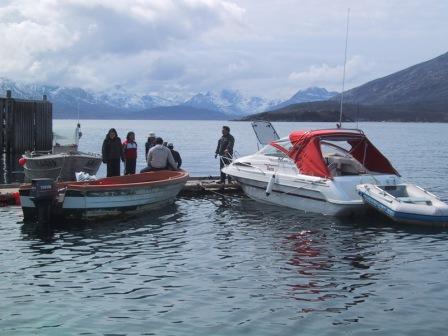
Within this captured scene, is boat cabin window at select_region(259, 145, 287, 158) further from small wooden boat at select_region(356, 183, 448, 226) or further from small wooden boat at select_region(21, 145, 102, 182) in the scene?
small wooden boat at select_region(21, 145, 102, 182)

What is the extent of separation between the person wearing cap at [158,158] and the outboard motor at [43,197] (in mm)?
4798

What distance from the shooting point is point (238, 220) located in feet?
58.1

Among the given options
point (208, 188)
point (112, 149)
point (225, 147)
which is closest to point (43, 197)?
point (112, 149)

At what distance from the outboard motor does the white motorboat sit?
6.72 m

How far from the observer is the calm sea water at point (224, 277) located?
927 centimetres

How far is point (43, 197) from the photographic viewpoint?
15328mm

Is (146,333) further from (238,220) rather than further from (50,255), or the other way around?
(238,220)

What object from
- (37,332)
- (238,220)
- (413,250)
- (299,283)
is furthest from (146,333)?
(238,220)

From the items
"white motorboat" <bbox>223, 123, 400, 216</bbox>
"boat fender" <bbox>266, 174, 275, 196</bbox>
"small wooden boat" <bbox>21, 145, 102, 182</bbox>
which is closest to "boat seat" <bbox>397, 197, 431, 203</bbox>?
"white motorboat" <bbox>223, 123, 400, 216</bbox>

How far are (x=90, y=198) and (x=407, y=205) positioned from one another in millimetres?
7925

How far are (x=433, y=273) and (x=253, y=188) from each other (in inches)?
367

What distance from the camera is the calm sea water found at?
927 cm

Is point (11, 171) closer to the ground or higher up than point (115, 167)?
closer to the ground

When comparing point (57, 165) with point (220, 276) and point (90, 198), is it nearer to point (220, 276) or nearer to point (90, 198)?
point (90, 198)
